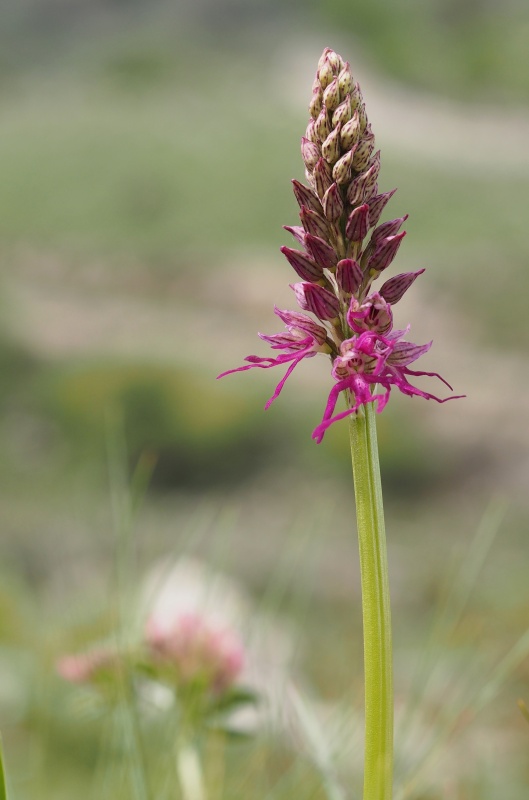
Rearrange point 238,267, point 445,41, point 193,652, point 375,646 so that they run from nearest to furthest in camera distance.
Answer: point 375,646
point 193,652
point 238,267
point 445,41

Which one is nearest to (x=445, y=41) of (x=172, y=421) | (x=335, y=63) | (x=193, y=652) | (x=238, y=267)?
(x=238, y=267)

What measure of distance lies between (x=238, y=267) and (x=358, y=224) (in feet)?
15.2

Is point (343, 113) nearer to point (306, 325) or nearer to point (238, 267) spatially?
point (306, 325)

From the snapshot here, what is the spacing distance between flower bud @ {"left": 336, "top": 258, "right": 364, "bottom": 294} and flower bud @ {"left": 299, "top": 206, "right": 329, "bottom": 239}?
1 cm

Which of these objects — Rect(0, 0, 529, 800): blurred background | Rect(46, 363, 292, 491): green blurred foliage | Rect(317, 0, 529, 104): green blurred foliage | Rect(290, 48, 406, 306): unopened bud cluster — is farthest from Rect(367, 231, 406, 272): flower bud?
Rect(317, 0, 529, 104): green blurred foliage

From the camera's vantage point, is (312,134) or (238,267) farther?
(238,267)

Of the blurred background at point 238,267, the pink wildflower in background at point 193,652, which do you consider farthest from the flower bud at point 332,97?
the blurred background at point 238,267

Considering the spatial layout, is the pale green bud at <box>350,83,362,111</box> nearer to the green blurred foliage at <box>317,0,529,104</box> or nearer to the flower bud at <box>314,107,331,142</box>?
the flower bud at <box>314,107,331,142</box>

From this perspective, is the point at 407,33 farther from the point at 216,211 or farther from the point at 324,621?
the point at 324,621

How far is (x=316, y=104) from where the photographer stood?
247 millimetres

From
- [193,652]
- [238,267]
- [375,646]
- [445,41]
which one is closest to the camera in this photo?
[375,646]

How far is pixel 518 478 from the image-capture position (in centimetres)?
389

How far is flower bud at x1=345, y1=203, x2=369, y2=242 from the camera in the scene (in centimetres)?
24

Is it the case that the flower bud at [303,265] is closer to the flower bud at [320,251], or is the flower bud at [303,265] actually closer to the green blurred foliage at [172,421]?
the flower bud at [320,251]
